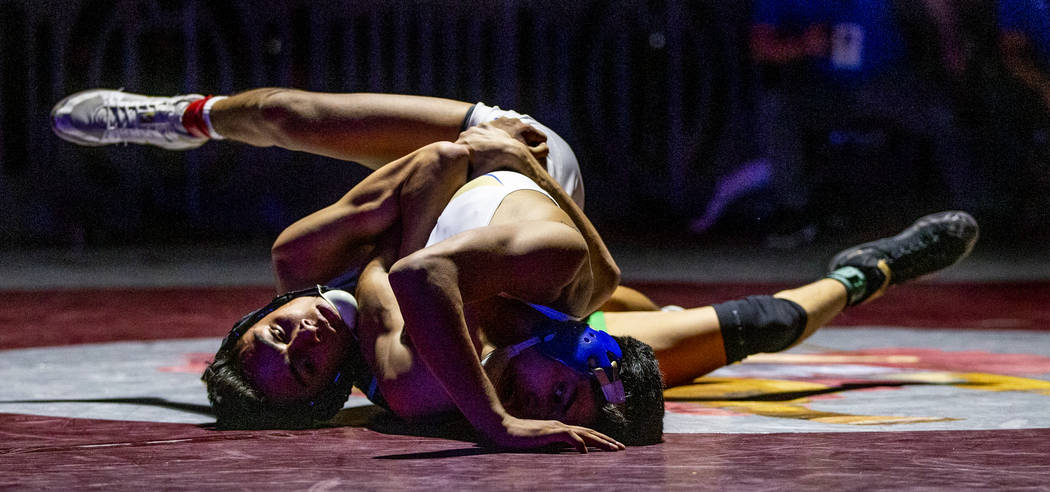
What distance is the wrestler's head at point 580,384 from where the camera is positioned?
1866mm

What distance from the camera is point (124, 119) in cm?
289

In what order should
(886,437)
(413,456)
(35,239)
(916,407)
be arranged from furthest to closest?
(35,239) → (916,407) → (886,437) → (413,456)

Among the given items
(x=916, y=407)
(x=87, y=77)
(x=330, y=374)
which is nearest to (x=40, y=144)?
(x=87, y=77)

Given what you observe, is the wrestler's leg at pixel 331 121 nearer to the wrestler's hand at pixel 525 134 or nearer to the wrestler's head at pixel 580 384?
the wrestler's hand at pixel 525 134

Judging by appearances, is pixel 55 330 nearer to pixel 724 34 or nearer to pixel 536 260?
pixel 536 260

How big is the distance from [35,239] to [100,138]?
4560 mm

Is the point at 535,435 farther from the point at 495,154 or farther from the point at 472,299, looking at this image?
the point at 495,154

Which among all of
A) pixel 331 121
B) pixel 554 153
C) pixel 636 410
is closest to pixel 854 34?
pixel 554 153

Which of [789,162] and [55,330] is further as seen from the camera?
[789,162]

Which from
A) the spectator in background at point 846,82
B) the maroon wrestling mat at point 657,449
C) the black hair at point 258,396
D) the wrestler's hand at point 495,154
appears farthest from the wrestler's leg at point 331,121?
the spectator in background at point 846,82

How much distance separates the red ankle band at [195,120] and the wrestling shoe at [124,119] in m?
0.02

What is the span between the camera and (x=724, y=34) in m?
7.47

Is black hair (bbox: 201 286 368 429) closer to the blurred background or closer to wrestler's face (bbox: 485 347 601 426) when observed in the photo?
wrestler's face (bbox: 485 347 601 426)

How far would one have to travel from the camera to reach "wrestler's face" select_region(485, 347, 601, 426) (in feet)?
6.11
